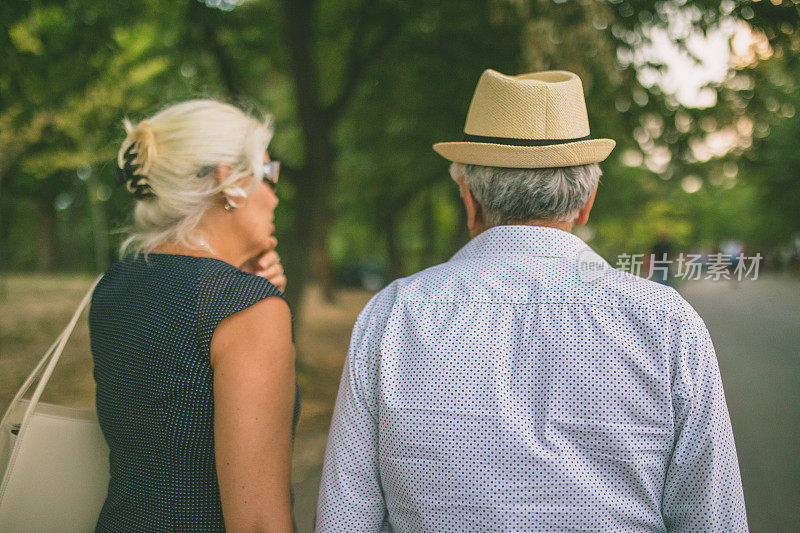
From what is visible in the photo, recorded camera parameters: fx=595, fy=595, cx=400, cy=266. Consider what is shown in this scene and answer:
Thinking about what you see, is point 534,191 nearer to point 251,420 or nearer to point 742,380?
point 251,420

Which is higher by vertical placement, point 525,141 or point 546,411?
point 525,141

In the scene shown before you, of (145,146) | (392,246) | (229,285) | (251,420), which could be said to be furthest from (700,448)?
(392,246)

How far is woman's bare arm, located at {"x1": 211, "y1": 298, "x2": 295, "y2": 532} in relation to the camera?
135 cm

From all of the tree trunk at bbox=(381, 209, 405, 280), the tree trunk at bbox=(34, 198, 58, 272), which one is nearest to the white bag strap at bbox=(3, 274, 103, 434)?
the tree trunk at bbox=(381, 209, 405, 280)

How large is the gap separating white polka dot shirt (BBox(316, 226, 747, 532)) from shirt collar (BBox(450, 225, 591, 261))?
0.14ft

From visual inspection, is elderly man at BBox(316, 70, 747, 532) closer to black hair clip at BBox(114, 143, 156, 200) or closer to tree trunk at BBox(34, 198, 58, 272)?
black hair clip at BBox(114, 143, 156, 200)

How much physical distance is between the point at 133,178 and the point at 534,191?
111cm

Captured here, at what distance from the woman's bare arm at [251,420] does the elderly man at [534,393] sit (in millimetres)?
135

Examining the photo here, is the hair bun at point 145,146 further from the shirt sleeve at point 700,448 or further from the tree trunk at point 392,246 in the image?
the tree trunk at point 392,246

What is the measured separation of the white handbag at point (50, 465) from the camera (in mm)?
1635

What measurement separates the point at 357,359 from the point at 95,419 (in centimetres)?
86

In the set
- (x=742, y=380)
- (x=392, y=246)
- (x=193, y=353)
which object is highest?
(x=193, y=353)

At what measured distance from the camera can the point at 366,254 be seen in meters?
35.7

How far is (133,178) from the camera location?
1.68 meters
